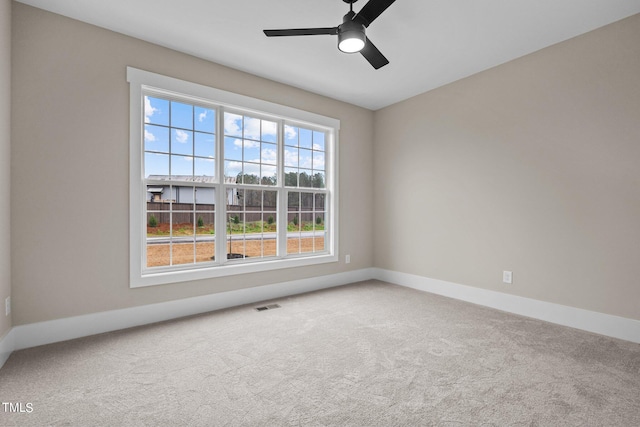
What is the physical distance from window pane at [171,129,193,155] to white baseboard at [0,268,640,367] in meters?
1.67

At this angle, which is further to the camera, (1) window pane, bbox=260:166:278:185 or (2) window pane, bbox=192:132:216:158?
(1) window pane, bbox=260:166:278:185

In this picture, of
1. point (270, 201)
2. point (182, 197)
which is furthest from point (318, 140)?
point (182, 197)

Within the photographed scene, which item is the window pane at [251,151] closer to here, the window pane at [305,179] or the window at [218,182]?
the window at [218,182]

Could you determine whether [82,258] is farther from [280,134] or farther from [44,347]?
[280,134]

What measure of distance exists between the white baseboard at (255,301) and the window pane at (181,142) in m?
1.67

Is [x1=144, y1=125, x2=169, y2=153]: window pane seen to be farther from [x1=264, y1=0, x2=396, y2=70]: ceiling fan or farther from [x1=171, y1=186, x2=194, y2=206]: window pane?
[x1=264, y1=0, x2=396, y2=70]: ceiling fan

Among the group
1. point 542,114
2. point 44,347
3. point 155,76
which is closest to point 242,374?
point 44,347

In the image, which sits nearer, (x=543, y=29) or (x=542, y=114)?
(x=543, y=29)

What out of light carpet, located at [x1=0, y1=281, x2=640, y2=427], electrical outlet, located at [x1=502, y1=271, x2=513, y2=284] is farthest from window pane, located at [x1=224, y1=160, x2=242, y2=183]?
electrical outlet, located at [x1=502, y1=271, x2=513, y2=284]

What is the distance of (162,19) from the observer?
2.65m

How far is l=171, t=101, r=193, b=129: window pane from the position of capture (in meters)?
3.26

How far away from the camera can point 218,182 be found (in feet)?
11.5

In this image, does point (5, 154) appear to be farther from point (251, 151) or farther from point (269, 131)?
point (269, 131)

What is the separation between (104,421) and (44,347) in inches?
56.8
